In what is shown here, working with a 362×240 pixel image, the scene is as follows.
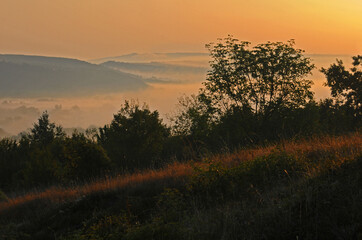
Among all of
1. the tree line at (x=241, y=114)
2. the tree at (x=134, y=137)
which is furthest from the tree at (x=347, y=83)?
the tree at (x=134, y=137)

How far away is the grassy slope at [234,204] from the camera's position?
17.9 feet

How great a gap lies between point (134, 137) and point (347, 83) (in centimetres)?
2396

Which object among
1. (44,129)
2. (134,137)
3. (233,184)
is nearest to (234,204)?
(233,184)

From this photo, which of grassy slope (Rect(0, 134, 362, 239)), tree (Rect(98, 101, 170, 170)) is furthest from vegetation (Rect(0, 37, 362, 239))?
tree (Rect(98, 101, 170, 170))

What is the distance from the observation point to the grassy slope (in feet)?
17.9

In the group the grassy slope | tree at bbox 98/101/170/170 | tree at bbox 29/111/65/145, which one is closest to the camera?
the grassy slope

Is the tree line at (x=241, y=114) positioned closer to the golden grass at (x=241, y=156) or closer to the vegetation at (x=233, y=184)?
the vegetation at (x=233, y=184)

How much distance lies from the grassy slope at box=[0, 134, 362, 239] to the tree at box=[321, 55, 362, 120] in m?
30.9

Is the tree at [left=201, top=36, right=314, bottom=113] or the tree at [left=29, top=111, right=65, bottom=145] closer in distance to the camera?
the tree at [left=201, top=36, right=314, bottom=113]

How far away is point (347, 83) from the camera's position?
38.0 meters

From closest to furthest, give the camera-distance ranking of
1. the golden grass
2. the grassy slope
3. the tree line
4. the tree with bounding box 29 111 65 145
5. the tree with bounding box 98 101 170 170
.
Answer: the grassy slope → the golden grass → the tree line → the tree with bounding box 98 101 170 170 → the tree with bounding box 29 111 65 145

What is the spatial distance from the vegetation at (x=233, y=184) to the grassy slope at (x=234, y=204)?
3 centimetres

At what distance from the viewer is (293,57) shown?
31.9 meters

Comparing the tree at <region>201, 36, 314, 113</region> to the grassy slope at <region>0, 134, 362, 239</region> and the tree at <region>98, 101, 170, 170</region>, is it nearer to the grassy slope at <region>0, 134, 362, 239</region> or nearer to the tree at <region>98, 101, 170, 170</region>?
the tree at <region>98, 101, 170, 170</region>
